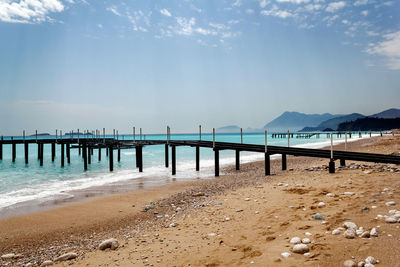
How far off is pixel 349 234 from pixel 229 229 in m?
2.67

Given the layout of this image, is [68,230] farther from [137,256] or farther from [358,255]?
[358,255]

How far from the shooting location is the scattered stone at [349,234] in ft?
15.6

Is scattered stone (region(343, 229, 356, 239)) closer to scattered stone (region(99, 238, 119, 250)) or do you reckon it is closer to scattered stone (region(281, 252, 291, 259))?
scattered stone (region(281, 252, 291, 259))

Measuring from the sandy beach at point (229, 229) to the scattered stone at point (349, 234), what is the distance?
0.17 ft

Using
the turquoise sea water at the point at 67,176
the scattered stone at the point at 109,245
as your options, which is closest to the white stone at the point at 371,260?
the scattered stone at the point at 109,245

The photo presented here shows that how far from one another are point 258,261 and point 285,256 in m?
0.47

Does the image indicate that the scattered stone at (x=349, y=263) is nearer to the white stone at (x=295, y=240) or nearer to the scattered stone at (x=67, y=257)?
the white stone at (x=295, y=240)

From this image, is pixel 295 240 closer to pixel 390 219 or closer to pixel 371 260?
pixel 371 260

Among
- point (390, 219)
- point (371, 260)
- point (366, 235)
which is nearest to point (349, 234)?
point (366, 235)

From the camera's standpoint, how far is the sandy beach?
4648mm

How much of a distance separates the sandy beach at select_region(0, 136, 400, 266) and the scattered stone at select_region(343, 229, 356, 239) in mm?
51

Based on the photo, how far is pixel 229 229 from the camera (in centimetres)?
641

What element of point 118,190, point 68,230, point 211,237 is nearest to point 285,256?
point 211,237

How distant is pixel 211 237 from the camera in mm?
6043
